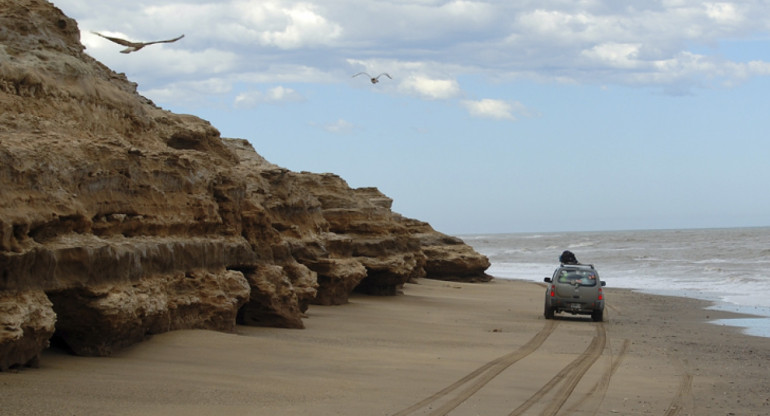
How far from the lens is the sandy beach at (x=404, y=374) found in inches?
356

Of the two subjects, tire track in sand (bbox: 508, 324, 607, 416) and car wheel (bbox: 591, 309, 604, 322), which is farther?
car wheel (bbox: 591, 309, 604, 322)

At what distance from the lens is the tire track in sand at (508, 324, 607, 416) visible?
9742 millimetres

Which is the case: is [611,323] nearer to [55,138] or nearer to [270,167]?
[270,167]

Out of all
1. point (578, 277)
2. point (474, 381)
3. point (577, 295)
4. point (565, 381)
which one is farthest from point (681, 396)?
point (578, 277)

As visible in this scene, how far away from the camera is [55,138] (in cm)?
1095

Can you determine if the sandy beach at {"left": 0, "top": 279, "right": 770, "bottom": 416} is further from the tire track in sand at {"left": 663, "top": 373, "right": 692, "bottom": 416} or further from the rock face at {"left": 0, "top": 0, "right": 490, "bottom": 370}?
the rock face at {"left": 0, "top": 0, "right": 490, "bottom": 370}

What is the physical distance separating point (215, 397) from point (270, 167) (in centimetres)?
1214

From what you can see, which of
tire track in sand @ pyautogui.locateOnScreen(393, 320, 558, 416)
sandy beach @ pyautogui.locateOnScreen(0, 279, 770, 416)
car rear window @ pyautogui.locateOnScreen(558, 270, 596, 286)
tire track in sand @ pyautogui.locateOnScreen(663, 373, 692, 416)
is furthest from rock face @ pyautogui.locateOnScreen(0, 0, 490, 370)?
car rear window @ pyautogui.locateOnScreen(558, 270, 596, 286)

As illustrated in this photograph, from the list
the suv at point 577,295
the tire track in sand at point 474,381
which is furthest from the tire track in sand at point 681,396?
the suv at point 577,295

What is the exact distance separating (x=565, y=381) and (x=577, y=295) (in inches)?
422

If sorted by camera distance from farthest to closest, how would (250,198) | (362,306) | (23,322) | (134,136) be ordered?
(362,306) < (250,198) < (134,136) < (23,322)

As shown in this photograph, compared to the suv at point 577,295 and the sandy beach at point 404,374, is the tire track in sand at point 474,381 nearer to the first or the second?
the sandy beach at point 404,374

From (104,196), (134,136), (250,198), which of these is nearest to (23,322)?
(104,196)

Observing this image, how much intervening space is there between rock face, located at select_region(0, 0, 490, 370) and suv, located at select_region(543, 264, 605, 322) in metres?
6.96
